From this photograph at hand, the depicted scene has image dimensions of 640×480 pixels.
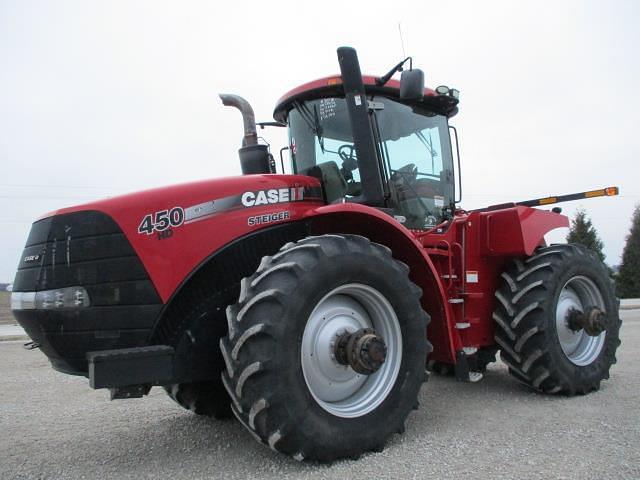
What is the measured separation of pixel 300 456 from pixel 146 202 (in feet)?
5.41

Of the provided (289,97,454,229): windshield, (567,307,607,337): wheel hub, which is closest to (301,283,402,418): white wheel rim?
(289,97,454,229): windshield

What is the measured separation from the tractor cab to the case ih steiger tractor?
2cm

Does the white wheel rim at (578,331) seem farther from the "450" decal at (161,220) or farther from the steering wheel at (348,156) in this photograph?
the "450" decal at (161,220)

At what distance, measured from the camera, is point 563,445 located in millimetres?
3400

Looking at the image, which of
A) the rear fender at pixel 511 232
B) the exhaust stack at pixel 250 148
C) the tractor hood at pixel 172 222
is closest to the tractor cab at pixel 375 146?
the exhaust stack at pixel 250 148

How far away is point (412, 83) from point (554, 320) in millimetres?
2309

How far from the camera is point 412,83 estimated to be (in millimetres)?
3932

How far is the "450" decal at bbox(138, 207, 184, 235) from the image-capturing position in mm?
3232

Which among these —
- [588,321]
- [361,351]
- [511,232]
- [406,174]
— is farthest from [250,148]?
[588,321]

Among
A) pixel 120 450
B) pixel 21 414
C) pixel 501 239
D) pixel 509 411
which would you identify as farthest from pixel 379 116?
pixel 21 414

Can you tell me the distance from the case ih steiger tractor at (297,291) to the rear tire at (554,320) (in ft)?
0.06

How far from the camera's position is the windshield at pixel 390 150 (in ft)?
14.8

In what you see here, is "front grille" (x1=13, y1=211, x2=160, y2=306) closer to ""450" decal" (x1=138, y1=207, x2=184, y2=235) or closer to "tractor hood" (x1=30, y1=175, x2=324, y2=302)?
"tractor hood" (x1=30, y1=175, x2=324, y2=302)

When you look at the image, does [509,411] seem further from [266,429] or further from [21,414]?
[21,414]
